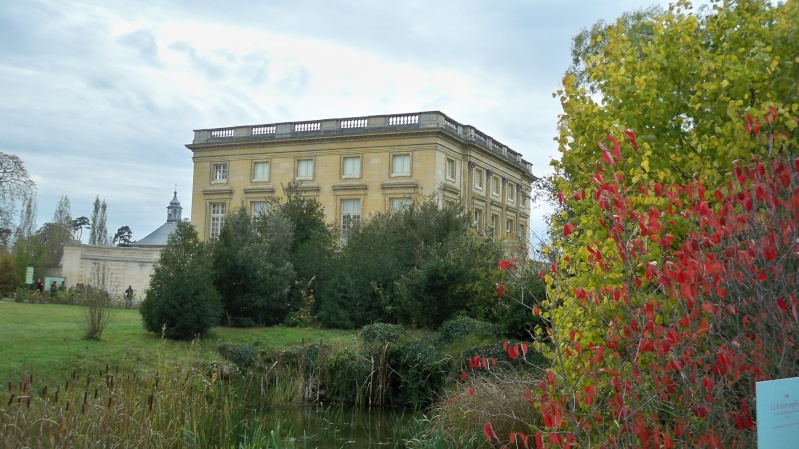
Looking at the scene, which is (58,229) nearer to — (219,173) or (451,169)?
(219,173)

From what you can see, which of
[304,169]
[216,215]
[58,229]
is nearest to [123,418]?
[304,169]

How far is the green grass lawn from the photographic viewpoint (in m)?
14.1

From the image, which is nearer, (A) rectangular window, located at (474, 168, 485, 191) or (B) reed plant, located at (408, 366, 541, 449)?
(B) reed plant, located at (408, 366, 541, 449)

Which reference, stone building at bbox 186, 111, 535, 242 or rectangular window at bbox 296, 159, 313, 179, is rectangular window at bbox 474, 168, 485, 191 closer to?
stone building at bbox 186, 111, 535, 242

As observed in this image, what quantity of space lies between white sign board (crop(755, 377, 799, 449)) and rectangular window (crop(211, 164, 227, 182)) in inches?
1960

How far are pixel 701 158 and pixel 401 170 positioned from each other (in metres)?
40.2

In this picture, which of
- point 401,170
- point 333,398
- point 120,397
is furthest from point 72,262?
point 120,397

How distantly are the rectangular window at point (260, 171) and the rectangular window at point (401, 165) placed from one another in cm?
912

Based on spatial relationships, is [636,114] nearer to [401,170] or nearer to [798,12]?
[798,12]

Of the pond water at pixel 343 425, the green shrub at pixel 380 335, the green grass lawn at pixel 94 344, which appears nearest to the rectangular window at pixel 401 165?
the green grass lawn at pixel 94 344

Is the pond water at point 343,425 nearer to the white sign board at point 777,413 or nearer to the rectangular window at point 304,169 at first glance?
the white sign board at point 777,413

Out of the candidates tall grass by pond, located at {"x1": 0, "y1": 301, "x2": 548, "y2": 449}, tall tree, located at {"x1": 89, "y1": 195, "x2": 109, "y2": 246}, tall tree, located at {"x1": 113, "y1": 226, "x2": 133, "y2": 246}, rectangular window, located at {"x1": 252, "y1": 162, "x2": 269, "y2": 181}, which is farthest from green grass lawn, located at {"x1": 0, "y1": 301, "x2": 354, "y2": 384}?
tall tree, located at {"x1": 113, "y1": 226, "x2": 133, "y2": 246}

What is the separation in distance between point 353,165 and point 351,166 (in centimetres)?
17

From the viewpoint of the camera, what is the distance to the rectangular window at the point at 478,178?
4931cm
